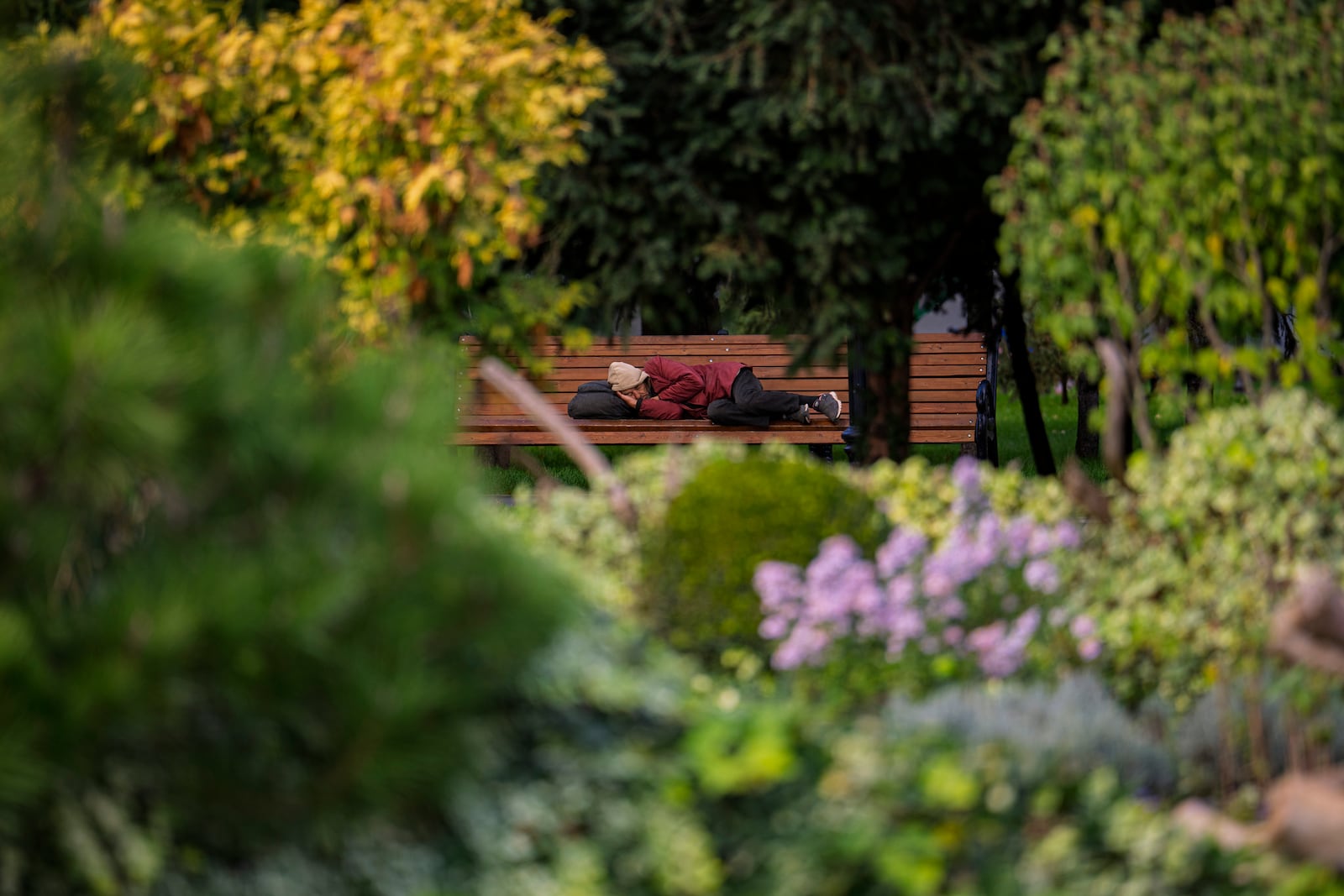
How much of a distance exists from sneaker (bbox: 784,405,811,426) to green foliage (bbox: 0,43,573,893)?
23.4 feet

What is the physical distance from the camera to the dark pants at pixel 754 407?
955 centimetres

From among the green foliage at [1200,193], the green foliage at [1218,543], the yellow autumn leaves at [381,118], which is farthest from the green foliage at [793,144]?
the green foliage at [1218,543]

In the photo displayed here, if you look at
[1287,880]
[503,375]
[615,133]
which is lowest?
[1287,880]

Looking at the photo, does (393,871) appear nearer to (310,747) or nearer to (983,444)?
(310,747)

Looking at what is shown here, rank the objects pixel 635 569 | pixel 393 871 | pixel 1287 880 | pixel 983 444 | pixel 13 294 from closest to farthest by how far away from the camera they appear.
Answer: pixel 13 294
pixel 393 871
pixel 1287 880
pixel 635 569
pixel 983 444

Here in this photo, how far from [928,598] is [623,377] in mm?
6285

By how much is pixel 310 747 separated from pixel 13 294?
860mm

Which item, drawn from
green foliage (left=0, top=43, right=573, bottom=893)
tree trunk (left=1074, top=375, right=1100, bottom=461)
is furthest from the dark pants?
green foliage (left=0, top=43, right=573, bottom=893)

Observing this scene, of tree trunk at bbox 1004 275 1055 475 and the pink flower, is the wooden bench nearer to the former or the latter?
tree trunk at bbox 1004 275 1055 475

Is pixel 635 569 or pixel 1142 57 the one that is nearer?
pixel 635 569

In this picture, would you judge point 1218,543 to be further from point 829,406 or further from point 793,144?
point 829,406

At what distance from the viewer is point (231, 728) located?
2.34 m

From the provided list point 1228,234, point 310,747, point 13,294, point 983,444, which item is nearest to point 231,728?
point 310,747

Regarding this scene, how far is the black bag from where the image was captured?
9.89 m
